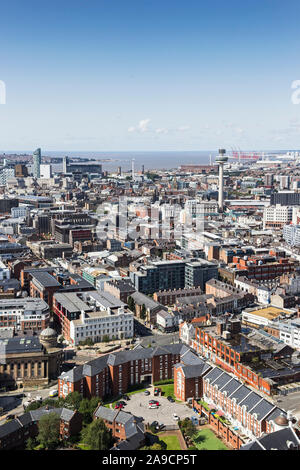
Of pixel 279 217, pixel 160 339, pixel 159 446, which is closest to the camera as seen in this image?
pixel 159 446

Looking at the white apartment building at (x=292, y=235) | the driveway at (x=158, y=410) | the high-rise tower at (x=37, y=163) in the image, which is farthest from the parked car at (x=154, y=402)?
the high-rise tower at (x=37, y=163)

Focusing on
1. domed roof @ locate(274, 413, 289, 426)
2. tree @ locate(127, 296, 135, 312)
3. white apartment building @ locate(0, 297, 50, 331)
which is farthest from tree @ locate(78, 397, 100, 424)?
tree @ locate(127, 296, 135, 312)

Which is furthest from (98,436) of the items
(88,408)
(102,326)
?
(102,326)

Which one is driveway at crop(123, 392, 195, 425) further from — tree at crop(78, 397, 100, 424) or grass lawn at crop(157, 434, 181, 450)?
tree at crop(78, 397, 100, 424)

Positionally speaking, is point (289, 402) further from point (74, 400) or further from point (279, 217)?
point (279, 217)

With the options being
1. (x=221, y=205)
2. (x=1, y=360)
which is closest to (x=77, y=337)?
(x=1, y=360)

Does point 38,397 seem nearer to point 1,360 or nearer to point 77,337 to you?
point 1,360

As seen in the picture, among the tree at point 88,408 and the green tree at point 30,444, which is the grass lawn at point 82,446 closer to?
the tree at point 88,408
